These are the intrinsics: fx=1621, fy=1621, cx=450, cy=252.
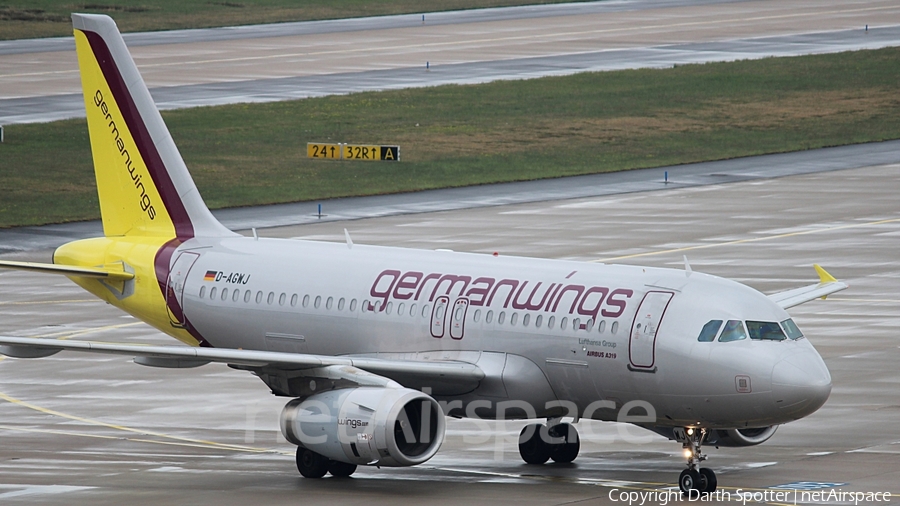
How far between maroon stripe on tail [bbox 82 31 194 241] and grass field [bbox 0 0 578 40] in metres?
89.7

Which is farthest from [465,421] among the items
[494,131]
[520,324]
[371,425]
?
[494,131]

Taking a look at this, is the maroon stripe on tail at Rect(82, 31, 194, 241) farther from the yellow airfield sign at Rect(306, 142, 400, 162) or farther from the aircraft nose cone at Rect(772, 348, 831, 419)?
the yellow airfield sign at Rect(306, 142, 400, 162)

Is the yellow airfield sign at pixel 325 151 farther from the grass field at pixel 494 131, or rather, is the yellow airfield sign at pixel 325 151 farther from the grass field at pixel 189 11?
the grass field at pixel 189 11

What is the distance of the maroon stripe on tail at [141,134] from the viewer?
126 feet

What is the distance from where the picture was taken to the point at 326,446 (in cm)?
2964

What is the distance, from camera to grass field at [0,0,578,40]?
429 feet

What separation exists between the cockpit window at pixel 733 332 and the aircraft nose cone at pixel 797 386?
902 millimetres

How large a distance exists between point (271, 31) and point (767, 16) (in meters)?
41.8

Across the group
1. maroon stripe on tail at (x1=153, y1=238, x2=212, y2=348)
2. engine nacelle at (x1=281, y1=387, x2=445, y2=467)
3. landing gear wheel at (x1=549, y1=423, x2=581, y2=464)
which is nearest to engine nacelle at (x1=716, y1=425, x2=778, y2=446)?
landing gear wheel at (x1=549, y1=423, x2=581, y2=464)

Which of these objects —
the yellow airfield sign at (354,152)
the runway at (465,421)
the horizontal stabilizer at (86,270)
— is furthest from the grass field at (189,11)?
the horizontal stabilizer at (86,270)

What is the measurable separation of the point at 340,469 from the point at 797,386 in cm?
898

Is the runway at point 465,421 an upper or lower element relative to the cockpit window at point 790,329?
lower

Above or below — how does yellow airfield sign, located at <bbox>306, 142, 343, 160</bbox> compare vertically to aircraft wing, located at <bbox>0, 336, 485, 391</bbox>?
above

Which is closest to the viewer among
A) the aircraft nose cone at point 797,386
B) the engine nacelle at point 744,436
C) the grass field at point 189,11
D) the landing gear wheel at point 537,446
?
the aircraft nose cone at point 797,386
